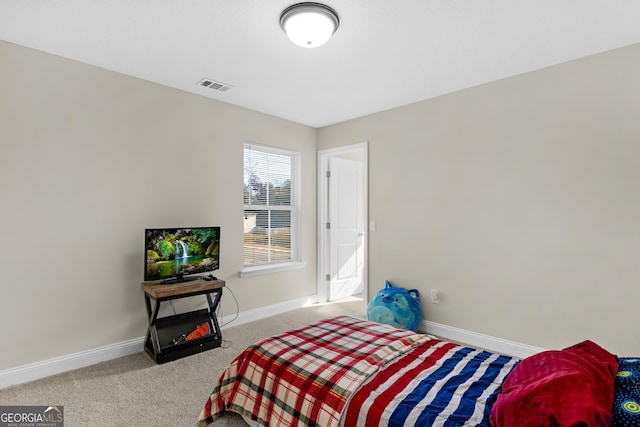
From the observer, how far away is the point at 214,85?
130 inches

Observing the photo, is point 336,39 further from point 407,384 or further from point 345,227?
point 345,227

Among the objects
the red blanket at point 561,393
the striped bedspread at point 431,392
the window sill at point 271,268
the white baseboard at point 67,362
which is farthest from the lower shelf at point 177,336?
the red blanket at point 561,393

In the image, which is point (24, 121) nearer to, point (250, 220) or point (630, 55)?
point (250, 220)

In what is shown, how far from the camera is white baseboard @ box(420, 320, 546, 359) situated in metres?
3.01

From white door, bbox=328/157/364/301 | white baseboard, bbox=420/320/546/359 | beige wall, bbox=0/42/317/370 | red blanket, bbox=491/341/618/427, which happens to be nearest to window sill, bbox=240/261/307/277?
beige wall, bbox=0/42/317/370

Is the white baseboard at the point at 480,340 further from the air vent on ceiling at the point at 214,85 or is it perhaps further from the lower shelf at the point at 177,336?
the air vent on ceiling at the point at 214,85

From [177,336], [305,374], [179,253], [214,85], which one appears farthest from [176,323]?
[214,85]

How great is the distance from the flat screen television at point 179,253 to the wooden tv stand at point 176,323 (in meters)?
0.11

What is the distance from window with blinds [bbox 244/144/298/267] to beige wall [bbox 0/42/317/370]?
15.6 inches

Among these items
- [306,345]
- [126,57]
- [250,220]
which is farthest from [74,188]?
[306,345]

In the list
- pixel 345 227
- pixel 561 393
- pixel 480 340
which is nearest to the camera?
pixel 561 393

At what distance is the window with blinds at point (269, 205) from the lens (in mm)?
4137

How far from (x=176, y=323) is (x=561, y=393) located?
2983 millimetres

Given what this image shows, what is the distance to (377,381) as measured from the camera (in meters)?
1.66
